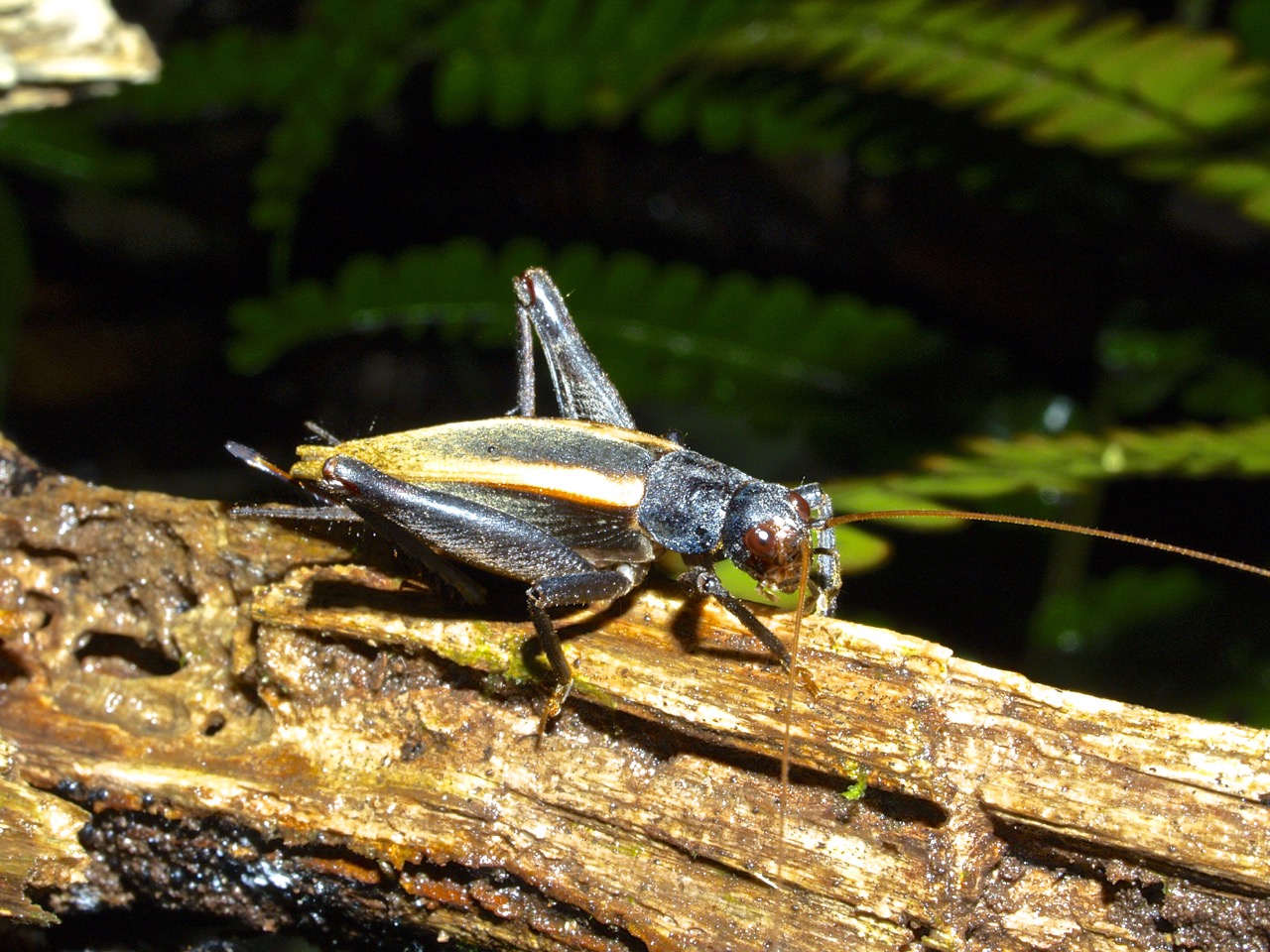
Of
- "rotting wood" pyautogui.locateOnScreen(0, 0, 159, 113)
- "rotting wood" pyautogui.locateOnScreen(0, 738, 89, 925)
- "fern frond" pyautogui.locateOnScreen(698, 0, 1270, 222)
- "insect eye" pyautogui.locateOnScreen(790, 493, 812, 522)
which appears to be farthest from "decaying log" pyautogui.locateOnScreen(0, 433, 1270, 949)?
"rotting wood" pyautogui.locateOnScreen(0, 0, 159, 113)

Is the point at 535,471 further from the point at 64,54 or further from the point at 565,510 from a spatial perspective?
the point at 64,54

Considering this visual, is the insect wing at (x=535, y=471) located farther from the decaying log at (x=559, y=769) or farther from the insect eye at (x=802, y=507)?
the insect eye at (x=802, y=507)

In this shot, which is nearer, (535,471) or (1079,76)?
(535,471)

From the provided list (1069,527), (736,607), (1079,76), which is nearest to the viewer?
(1069,527)

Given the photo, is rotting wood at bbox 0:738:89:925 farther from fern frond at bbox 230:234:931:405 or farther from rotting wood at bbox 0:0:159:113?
rotting wood at bbox 0:0:159:113

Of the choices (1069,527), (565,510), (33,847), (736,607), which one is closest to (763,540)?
(736,607)

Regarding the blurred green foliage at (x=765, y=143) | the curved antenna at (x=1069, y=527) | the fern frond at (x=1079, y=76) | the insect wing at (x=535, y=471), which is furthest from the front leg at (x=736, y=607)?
the fern frond at (x=1079, y=76)
